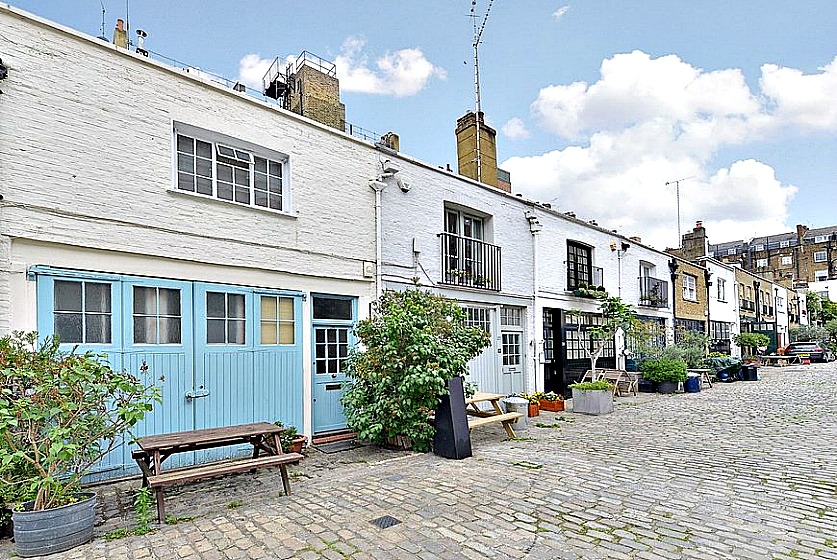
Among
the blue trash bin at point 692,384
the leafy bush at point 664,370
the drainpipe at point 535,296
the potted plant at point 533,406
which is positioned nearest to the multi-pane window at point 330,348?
the potted plant at point 533,406

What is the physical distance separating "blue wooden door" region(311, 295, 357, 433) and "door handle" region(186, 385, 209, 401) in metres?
1.92

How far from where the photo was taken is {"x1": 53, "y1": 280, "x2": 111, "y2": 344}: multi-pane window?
21.2ft

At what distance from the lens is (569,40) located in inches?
468

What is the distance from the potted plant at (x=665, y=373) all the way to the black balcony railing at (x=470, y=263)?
764 cm

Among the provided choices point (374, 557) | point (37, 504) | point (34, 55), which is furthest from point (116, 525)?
point (34, 55)

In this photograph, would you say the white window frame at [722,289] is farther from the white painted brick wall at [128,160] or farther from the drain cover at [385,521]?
the drain cover at [385,521]

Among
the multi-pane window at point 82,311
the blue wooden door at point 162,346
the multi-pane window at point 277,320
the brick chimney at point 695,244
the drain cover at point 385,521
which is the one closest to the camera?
the drain cover at point 385,521

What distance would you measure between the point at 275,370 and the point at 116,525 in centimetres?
348

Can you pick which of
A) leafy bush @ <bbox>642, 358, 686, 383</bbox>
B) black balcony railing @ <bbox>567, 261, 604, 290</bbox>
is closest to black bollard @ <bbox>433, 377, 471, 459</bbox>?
black balcony railing @ <bbox>567, 261, 604, 290</bbox>

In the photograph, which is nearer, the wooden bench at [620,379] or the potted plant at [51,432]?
the potted plant at [51,432]

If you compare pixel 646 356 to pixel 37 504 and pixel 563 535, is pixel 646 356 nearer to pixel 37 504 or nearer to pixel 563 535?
pixel 563 535

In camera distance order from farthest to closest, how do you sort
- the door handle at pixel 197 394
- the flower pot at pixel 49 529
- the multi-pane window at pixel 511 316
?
the multi-pane window at pixel 511 316 < the door handle at pixel 197 394 < the flower pot at pixel 49 529

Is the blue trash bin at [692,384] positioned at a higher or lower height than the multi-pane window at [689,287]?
lower

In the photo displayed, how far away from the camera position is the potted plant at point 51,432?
444 centimetres
